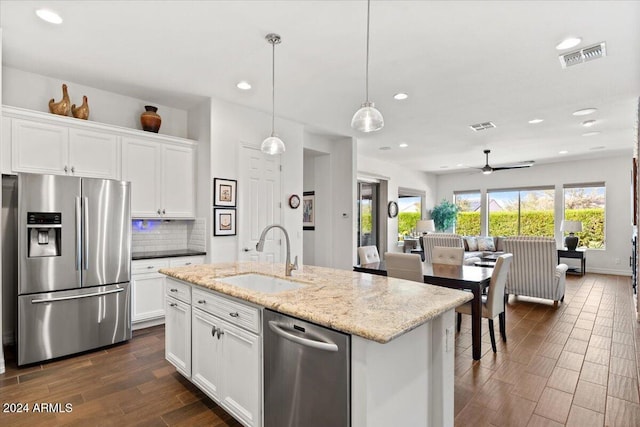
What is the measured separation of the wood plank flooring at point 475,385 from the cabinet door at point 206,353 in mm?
190

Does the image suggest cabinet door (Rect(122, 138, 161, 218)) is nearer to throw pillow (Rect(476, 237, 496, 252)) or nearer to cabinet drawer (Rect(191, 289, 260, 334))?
cabinet drawer (Rect(191, 289, 260, 334))

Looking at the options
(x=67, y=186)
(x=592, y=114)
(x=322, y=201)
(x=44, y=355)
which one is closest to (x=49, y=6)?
(x=67, y=186)

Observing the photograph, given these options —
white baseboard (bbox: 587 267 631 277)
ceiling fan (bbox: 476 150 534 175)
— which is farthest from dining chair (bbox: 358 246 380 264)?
white baseboard (bbox: 587 267 631 277)

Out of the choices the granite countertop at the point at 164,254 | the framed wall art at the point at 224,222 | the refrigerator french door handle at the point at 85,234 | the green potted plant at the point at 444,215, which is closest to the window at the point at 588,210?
the green potted plant at the point at 444,215

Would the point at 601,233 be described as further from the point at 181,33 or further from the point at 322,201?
the point at 181,33

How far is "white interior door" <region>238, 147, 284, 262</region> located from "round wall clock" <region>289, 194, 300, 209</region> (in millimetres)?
225

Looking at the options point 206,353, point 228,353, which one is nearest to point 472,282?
point 228,353

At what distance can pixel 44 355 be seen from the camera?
3.00m

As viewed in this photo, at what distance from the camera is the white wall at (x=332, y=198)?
244 inches

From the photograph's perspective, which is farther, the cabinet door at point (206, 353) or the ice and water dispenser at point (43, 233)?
the ice and water dispenser at point (43, 233)

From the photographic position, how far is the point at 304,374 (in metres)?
1.56

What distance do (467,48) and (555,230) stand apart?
7668mm

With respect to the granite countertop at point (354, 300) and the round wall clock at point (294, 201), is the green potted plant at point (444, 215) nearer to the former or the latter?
the round wall clock at point (294, 201)

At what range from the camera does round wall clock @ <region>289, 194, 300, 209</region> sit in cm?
511
